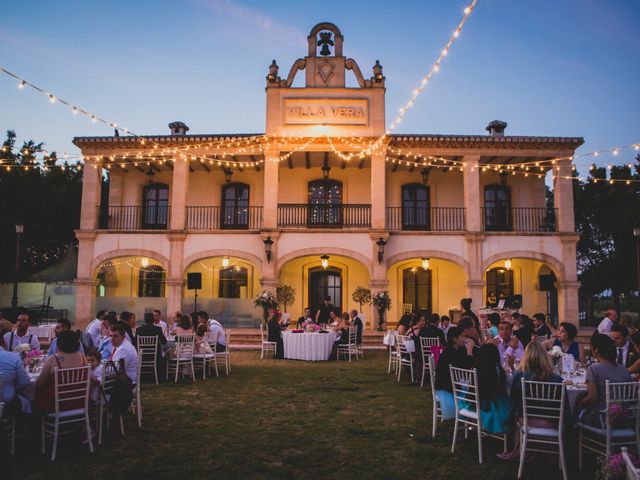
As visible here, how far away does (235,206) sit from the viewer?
18.6 metres

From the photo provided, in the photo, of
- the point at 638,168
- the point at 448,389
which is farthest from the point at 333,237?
the point at 638,168

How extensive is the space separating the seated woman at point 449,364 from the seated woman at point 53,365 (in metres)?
3.90

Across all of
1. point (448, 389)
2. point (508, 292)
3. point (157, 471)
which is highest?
point (508, 292)

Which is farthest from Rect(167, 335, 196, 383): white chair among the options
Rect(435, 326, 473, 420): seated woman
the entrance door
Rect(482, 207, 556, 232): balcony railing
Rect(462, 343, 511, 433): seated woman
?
Rect(482, 207, 556, 232): balcony railing

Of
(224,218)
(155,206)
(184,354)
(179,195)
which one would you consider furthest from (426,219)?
(184,354)

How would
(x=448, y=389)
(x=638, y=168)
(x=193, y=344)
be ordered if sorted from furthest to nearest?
(x=638, y=168) < (x=193, y=344) < (x=448, y=389)

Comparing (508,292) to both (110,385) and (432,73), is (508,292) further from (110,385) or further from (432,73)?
(110,385)

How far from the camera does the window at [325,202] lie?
17.9 m

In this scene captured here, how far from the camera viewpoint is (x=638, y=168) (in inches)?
883

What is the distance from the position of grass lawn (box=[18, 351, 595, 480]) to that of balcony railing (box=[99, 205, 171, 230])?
11.2 meters

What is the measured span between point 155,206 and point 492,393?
16148mm

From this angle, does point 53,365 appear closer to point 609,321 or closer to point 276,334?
point 276,334

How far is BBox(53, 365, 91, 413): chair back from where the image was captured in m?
4.80

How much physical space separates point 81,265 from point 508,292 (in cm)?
1516
